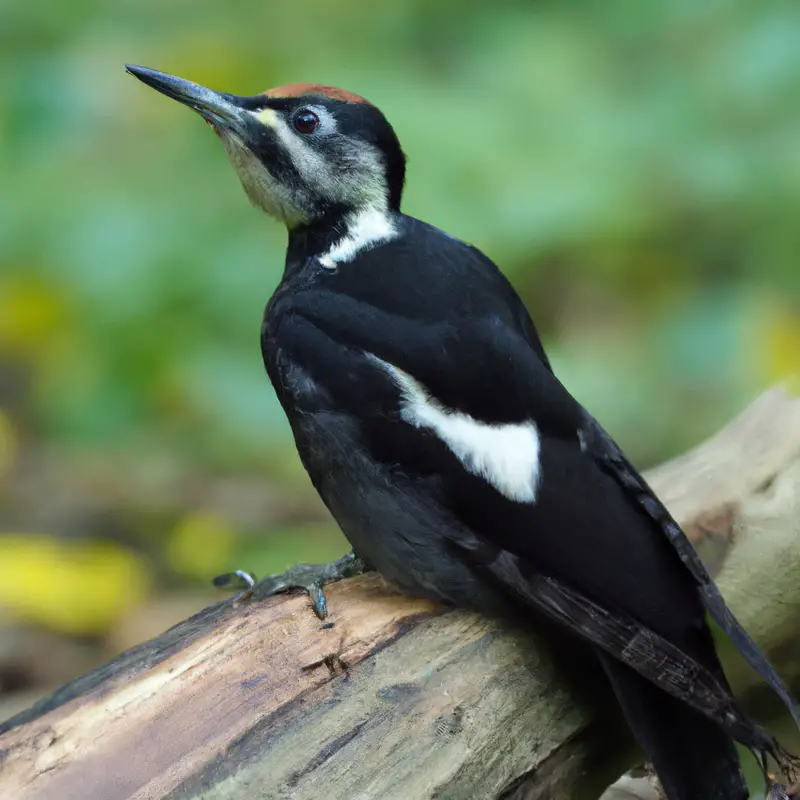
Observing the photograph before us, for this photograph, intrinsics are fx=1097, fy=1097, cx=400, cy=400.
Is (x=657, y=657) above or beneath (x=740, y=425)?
beneath

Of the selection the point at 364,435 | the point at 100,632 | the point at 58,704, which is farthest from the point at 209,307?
the point at 58,704

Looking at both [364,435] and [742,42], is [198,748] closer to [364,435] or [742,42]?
[364,435]

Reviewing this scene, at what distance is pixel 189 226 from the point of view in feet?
10.3

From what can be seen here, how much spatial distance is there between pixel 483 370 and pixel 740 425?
31.5 inches

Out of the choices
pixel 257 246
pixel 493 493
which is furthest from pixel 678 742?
pixel 257 246

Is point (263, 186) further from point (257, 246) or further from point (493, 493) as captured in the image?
point (257, 246)

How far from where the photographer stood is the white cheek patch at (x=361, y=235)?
6.56ft

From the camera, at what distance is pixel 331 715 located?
1.52 metres

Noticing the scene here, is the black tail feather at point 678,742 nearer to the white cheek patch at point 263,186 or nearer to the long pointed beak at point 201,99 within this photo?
the white cheek patch at point 263,186

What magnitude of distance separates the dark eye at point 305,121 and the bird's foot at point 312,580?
78 cm

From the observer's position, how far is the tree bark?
144cm

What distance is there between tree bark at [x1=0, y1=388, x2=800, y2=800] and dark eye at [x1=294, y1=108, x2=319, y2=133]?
0.83 meters

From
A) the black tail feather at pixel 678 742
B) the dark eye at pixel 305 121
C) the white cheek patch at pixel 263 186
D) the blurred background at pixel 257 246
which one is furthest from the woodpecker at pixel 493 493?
the blurred background at pixel 257 246

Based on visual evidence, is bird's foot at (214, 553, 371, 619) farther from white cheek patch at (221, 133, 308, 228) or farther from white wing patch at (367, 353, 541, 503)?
white cheek patch at (221, 133, 308, 228)
